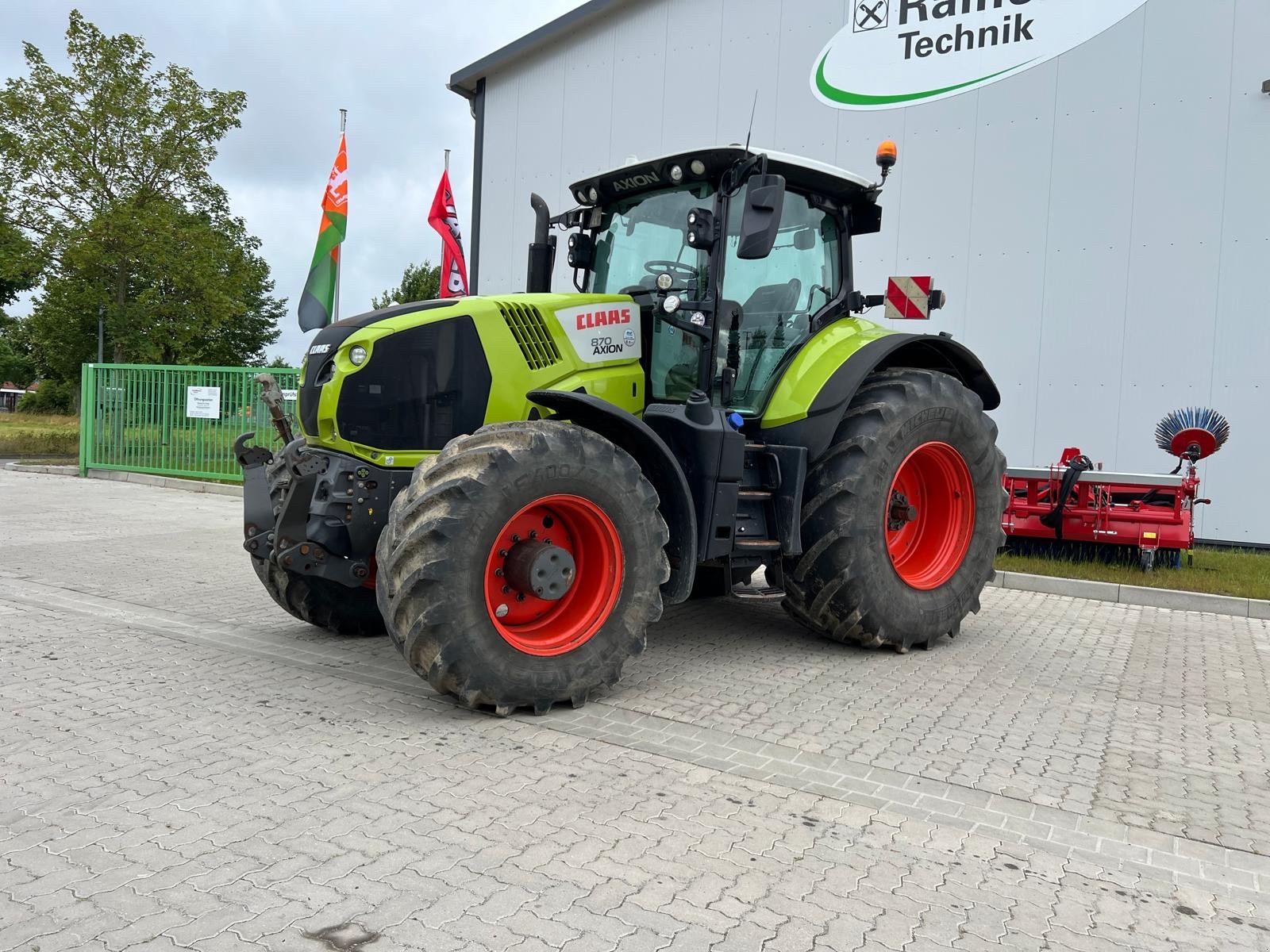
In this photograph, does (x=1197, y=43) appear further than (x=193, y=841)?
Yes

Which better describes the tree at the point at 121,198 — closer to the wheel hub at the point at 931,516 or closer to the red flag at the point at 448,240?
the red flag at the point at 448,240

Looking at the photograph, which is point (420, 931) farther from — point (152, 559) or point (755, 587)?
point (152, 559)

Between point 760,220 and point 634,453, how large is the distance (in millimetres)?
1314

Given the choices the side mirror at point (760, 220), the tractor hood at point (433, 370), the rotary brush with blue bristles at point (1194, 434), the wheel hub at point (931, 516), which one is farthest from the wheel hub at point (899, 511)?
the rotary brush with blue bristles at point (1194, 434)

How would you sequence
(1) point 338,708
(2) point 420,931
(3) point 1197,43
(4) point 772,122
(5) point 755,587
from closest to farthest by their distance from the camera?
(2) point 420,931, (1) point 338,708, (5) point 755,587, (3) point 1197,43, (4) point 772,122

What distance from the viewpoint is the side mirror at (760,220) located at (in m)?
4.80

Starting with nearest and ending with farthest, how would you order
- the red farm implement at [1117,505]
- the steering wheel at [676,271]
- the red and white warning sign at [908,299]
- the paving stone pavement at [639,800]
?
1. the paving stone pavement at [639,800]
2. the steering wheel at [676,271]
3. the red farm implement at [1117,505]
4. the red and white warning sign at [908,299]

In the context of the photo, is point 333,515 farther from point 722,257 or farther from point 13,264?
point 13,264

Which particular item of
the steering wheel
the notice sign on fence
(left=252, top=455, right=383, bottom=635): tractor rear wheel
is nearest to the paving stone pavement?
(left=252, top=455, right=383, bottom=635): tractor rear wheel

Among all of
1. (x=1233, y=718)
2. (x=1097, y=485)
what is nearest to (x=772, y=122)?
(x=1097, y=485)

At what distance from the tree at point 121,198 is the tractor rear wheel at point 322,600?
1897 centimetres

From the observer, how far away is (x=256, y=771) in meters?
3.59

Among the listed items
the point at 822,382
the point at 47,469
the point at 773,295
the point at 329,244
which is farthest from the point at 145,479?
the point at 822,382

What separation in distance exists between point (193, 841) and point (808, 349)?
4111 millimetres
